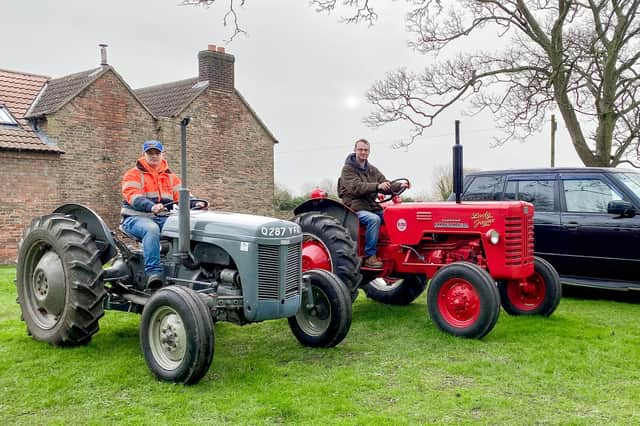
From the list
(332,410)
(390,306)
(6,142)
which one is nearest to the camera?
(332,410)

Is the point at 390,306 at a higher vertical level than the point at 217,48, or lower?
lower

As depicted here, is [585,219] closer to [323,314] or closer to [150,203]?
[323,314]

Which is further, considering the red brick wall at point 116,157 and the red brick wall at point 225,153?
the red brick wall at point 225,153

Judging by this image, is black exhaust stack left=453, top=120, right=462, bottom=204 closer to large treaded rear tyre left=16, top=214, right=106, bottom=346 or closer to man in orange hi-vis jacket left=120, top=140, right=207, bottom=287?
man in orange hi-vis jacket left=120, top=140, right=207, bottom=287

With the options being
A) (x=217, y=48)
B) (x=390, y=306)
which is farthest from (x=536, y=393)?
(x=217, y=48)

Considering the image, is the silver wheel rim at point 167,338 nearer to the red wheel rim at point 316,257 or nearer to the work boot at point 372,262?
the red wheel rim at point 316,257

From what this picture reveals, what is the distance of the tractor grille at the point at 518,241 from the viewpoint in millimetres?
6918

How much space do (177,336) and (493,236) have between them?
3.52 meters

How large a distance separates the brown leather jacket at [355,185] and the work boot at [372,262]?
580 millimetres

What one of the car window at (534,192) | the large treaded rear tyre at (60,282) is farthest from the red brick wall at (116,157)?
the car window at (534,192)

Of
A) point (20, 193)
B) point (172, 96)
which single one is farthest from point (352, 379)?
point (172, 96)

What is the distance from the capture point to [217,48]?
2195cm

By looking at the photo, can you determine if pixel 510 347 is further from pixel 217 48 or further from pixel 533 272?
pixel 217 48

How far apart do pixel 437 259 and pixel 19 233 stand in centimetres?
1236
